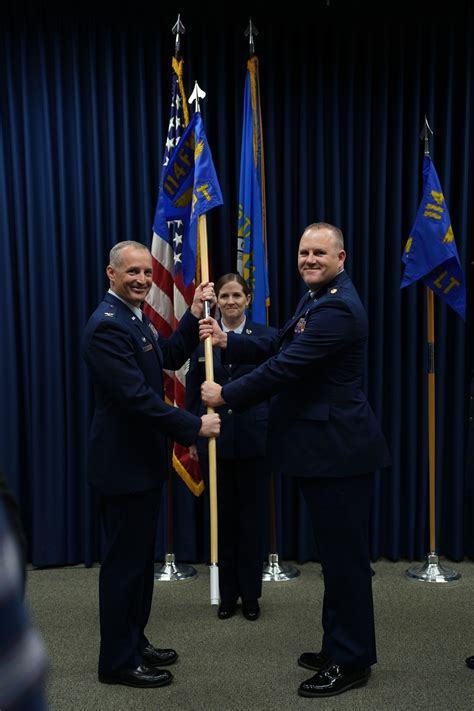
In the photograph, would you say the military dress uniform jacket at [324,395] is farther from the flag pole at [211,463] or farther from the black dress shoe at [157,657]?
the black dress shoe at [157,657]

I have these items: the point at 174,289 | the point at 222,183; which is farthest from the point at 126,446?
the point at 222,183

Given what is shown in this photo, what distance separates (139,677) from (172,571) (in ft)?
4.24

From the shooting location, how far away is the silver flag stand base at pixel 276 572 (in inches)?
149

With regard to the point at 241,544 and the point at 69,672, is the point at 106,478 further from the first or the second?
the point at 241,544

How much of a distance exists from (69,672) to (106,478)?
2.68 ft

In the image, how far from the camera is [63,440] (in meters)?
4.02

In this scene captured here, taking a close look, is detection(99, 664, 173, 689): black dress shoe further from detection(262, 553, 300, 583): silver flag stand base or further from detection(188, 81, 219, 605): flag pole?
detection(262, 553, 300, 583): silver flag stand base

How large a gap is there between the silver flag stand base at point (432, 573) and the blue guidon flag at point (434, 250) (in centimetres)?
133

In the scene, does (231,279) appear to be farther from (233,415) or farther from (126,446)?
(126,446)

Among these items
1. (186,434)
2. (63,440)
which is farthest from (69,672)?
(63,440)

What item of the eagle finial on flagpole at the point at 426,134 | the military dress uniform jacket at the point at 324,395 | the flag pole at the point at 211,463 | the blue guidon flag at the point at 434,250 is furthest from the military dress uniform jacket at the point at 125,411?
the eagle finial on flagpole at the point at 426,134

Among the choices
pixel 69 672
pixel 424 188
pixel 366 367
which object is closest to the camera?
pixel 69 672

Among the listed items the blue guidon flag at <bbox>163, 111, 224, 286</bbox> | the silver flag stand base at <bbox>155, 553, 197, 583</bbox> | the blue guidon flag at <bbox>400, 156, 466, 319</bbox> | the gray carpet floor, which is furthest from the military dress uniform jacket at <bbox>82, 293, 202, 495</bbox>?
the blue guidon flag at <bbox>400, 156, 466, 319</bbox>

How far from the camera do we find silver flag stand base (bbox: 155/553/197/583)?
12.6 ft
